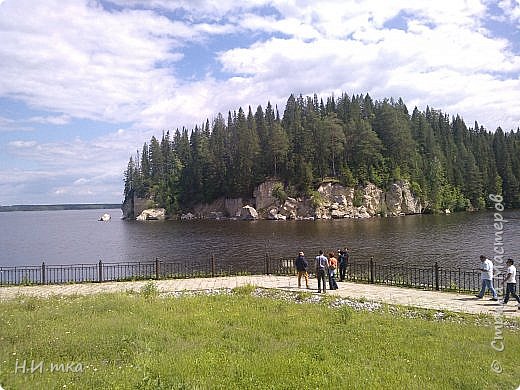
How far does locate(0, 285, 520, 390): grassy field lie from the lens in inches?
344

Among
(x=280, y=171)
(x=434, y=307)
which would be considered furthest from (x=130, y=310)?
(x=280, y=171)

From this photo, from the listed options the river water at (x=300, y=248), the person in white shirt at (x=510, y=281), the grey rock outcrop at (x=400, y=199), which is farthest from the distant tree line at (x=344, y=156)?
the person in white shirt at (x=510, y=281)

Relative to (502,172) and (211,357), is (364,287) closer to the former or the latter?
(211,357)

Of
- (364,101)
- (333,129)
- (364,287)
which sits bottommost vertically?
(364,287)

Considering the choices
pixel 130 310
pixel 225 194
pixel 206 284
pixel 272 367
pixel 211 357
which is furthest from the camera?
pixel 225 194

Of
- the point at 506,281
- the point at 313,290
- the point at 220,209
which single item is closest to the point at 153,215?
the point at 220,209

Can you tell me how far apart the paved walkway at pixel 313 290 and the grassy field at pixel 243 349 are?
2.40 meters

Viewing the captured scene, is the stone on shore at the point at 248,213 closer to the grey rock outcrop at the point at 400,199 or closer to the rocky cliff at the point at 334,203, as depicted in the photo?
the rocky cliff at the point at 334,203

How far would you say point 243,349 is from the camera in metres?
10.8

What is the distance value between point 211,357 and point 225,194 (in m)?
111

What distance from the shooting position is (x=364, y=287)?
21.6 m

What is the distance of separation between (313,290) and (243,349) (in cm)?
1065

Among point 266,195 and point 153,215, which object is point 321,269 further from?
point 153,215

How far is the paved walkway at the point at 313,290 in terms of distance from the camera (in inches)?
658
